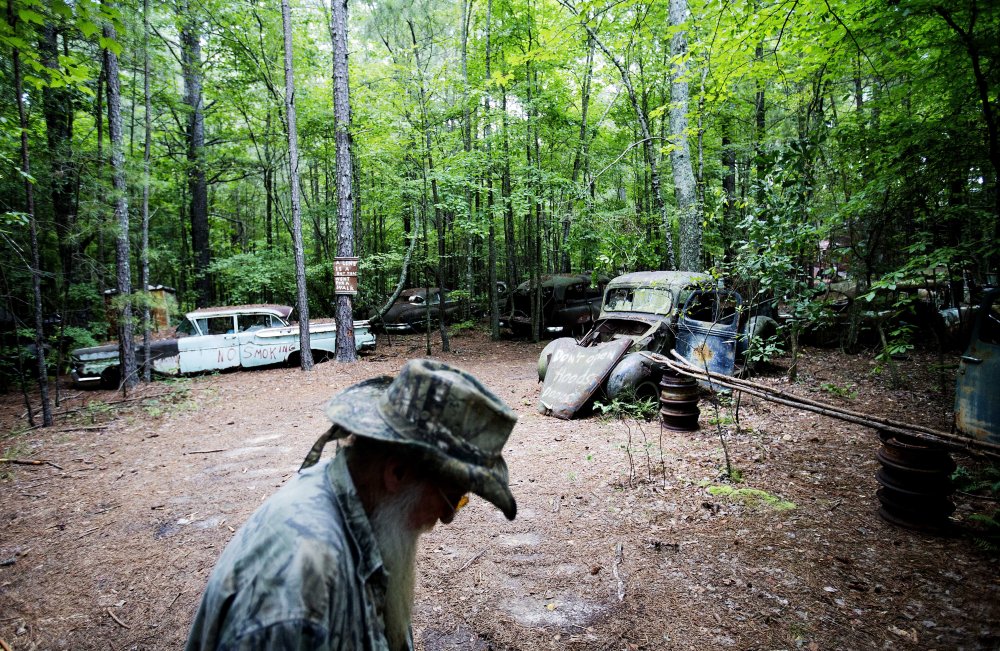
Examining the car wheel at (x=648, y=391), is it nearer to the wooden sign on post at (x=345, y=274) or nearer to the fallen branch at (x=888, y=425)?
the fallen branch at (x=888, y=425)

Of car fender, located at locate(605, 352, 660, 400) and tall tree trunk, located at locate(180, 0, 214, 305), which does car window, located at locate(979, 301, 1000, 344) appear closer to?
car fender, located at locate(605, 352, 660, 400)

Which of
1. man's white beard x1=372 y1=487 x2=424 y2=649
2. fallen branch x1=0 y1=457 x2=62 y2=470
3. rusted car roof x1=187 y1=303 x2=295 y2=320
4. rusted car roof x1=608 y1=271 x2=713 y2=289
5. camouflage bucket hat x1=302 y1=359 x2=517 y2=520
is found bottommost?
fallen branch x1=0 y1=457 x2=62 y2=470

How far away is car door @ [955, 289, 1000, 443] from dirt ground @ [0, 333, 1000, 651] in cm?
84

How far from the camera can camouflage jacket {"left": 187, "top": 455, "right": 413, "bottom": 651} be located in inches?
33.4

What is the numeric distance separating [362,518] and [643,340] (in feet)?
21.4

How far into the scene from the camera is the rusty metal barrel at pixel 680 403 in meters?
5.62

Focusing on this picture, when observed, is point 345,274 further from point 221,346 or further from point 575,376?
point 575,376

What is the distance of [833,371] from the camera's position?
8.09 meters

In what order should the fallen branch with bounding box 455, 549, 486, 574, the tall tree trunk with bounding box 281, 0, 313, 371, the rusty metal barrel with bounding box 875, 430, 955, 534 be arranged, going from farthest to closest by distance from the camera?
the tall tree trunk with bounding box 281, 0, 313, 371
the rusty metal barrel with bounding box 875, 430, 955, 534
the fallen branch with bounding box 455, 549, 486, 574

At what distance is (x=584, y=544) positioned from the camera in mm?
3451

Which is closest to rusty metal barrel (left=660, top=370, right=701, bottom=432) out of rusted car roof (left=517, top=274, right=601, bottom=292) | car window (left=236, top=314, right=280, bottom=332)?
rusted car roof (left=517, top=274, right=601, bottom=292)

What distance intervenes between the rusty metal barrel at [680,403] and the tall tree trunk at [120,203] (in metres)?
8.48

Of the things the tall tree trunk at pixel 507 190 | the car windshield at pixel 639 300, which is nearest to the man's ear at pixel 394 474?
the car windshield at pixel 639 300

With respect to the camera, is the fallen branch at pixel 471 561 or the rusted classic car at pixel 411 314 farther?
the rusted classic car at pixel 411 314
